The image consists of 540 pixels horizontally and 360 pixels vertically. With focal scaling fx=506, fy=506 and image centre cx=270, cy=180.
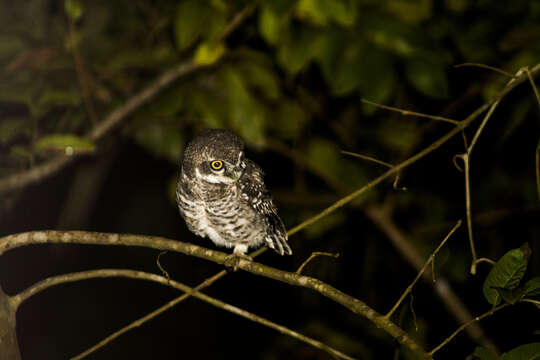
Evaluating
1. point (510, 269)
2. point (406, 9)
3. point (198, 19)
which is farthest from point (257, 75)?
point (510, 269)

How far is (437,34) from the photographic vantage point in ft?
6.67

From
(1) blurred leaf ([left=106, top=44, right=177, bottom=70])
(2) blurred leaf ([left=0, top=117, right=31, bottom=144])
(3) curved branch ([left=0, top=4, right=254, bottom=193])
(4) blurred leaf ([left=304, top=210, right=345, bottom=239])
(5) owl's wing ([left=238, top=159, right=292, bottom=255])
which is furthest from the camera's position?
(4) blurred leaf ([left=304, top=210, right=345, bottom=239])

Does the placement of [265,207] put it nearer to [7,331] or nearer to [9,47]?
[7,331]

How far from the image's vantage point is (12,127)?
54.1 inches

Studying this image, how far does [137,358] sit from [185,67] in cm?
109

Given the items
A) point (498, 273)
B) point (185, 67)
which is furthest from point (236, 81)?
point (498, 273)

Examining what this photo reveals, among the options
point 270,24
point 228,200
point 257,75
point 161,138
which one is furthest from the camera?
point 161,138

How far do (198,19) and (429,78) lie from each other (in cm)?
68

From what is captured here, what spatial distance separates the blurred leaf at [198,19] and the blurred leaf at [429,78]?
58cm

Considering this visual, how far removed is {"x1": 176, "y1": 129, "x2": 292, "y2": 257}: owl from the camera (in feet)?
2.19

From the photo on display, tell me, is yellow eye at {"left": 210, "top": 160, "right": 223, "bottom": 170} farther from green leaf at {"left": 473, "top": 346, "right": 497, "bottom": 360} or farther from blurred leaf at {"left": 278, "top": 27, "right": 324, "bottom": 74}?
blurred leaf at {"left": 278, "top": 27, "right": 324, "bottom": 74}

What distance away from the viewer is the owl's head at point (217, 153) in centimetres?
63

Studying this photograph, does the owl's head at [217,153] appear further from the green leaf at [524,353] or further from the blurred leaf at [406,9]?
the blurred leaf at [406,9]

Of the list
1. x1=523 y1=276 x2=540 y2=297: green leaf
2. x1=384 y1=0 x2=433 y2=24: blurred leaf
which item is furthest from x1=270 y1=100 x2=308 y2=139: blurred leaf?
x1=523 y1=276 x2=540 y2=297: green leaf
